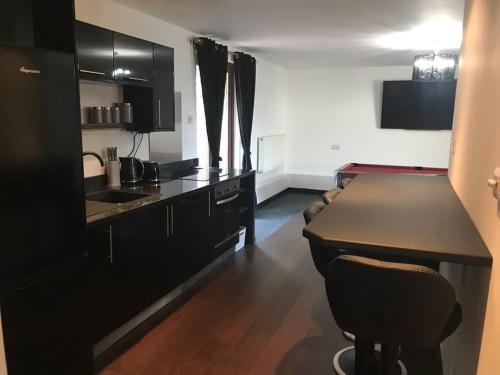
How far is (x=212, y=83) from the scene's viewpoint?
4.55m

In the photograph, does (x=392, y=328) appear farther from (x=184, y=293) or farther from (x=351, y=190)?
(x=184, y=293)

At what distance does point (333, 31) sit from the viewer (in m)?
4.20

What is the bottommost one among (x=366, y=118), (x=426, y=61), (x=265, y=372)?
(x=265, y=372)

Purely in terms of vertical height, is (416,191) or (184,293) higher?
(416,191)

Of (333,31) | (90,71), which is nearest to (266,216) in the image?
(333,31)

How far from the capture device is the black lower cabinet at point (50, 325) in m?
1.75

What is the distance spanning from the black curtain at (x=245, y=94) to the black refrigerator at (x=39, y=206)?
3532 mm

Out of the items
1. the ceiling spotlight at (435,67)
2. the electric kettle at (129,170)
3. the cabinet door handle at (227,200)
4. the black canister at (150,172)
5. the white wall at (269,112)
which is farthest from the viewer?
the white wall at (269,112)

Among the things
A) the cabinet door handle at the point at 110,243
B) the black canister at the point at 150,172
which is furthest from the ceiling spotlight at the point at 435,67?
the cabinet door handle at the point at 110,243

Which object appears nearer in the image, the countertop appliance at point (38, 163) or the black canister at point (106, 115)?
the countertop appliance at point (38, 163)

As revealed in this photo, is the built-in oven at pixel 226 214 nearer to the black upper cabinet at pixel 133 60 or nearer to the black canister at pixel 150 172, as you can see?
the black canister at pixel 150 172

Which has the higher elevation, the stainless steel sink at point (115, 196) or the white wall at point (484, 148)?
the white wall at point (484, 148)

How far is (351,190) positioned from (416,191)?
436mm

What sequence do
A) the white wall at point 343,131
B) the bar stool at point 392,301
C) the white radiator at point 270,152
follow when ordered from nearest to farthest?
1. the bar stool at point 392,301
2. the white radiator at point 270,152
3. the white wall at point 343,131
